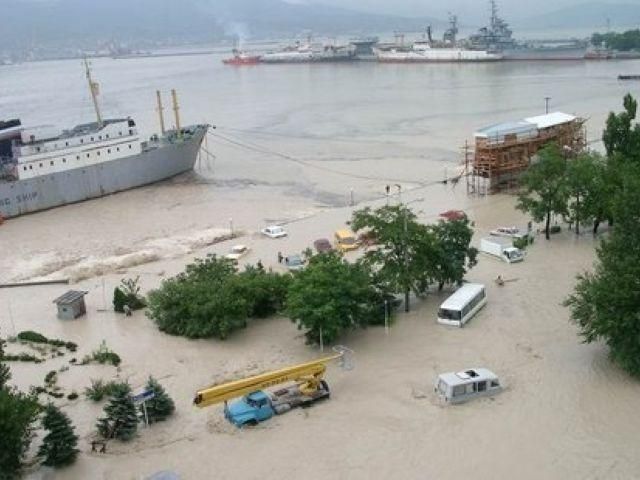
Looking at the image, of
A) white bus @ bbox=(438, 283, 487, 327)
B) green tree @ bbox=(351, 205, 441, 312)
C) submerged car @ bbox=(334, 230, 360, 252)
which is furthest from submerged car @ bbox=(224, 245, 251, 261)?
white bus @ bbox=(438, 283, 487, 327)

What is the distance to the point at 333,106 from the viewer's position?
7206 centimetres

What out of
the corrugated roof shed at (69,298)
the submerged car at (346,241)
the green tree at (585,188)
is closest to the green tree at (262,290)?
the corrugated roof shed at (69,298)

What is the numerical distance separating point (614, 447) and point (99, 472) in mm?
8965

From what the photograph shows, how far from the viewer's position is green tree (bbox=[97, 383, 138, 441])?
46.8ft

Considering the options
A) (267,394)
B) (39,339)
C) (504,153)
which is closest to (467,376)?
(267,394)

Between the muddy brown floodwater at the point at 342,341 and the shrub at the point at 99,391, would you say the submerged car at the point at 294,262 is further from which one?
the shrub at the point at 99,391

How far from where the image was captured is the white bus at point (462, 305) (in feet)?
61.1

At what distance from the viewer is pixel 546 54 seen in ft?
386

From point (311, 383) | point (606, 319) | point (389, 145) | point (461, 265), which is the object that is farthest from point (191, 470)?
point (389, 145)

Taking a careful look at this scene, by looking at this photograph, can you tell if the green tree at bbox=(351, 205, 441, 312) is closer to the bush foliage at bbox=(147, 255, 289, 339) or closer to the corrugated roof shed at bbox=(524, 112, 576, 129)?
the bush foliage at bbox=(147, 255, 289, 339)

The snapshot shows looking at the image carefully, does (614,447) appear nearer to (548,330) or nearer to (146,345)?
(548,330)

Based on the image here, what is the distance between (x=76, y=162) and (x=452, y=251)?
85.6 feet

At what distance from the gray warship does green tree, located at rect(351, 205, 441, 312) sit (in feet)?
→ 78.5

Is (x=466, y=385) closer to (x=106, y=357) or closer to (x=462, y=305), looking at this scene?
(x=462, y=305)
